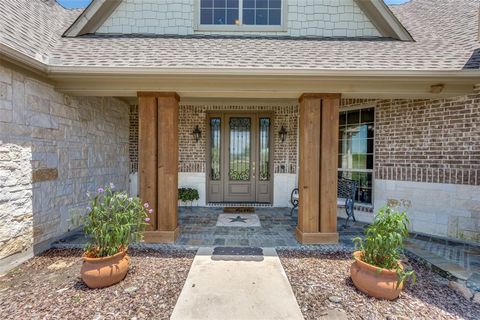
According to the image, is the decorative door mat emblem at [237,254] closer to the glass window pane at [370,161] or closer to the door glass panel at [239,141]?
A: the glass window pane at [370,161]

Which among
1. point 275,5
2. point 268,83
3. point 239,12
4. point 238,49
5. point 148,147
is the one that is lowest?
point 148,147

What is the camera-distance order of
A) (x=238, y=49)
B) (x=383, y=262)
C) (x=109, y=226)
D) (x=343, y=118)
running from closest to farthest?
(x=383, y=262)
(x=109, y=226)
(x=238, y=49)
(x=343, y=118)

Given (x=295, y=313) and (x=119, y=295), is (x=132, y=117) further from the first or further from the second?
(x=295, y=313)

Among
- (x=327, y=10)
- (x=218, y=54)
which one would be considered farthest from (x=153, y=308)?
(x=327, y=10)

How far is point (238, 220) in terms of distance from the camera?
5352mm

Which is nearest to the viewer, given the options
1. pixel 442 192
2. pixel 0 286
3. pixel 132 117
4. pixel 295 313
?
pixel 295 313

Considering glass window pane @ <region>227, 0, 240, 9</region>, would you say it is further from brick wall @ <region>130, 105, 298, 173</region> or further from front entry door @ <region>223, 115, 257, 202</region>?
front entry door @ <region>223, 115, 257, 202</region>

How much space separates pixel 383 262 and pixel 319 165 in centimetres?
169

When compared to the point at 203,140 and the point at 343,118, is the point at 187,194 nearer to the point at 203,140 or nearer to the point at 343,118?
the point at 203,140

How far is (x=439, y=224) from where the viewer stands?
4.41 m

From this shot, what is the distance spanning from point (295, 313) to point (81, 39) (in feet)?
18.5

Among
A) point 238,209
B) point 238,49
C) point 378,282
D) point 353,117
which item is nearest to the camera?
point 378,282

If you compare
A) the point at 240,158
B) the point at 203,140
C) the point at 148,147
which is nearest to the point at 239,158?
the point at 240,158

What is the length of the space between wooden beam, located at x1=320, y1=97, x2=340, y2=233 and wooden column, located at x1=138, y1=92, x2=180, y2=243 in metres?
2.48
